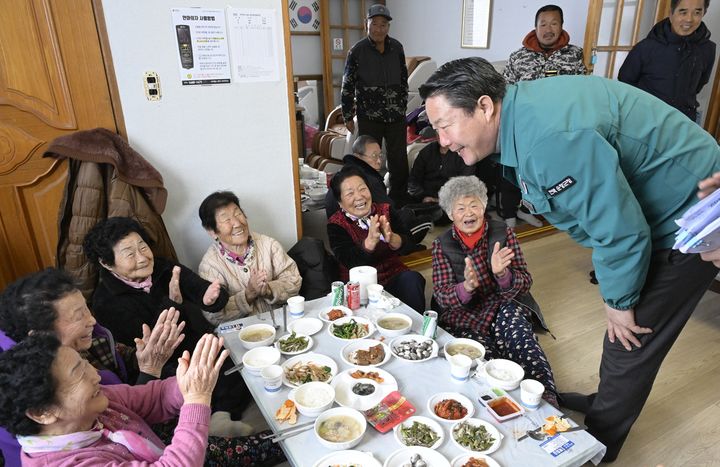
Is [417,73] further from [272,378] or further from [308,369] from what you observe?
[272,378]

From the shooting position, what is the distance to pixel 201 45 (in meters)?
2.19

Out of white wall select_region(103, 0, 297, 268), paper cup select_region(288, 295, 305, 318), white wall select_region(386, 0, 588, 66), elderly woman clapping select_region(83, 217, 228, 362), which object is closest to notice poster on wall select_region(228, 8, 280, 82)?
white wall select_region(103, 0, 297, 268)

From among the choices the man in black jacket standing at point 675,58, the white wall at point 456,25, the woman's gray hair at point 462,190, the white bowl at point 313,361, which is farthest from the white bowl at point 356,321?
the white wall at point 456,25

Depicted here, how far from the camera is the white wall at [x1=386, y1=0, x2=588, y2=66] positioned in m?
4.82

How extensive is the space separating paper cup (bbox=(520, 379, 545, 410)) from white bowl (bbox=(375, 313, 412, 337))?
1.61ft

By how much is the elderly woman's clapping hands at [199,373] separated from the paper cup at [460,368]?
2.30 feet

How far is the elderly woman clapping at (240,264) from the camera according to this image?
2152 millimetres

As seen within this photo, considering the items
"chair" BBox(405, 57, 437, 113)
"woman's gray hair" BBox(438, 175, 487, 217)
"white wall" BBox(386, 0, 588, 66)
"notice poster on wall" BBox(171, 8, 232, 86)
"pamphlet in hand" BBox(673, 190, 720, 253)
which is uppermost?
"white wall" BBox(386, 0, 588, 66)

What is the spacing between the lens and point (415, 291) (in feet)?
7.86

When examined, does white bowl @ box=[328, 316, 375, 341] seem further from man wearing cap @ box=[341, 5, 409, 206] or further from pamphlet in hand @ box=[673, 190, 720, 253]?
man wearing cap @ box=[341, 5, 409, 206]

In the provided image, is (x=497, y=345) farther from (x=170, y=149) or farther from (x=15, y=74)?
(x=15, y=74)

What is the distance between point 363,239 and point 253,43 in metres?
1.16

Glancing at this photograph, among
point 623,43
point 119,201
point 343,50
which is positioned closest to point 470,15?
point 343,50

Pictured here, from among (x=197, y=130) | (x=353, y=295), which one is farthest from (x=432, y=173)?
(x=353, y=295)
